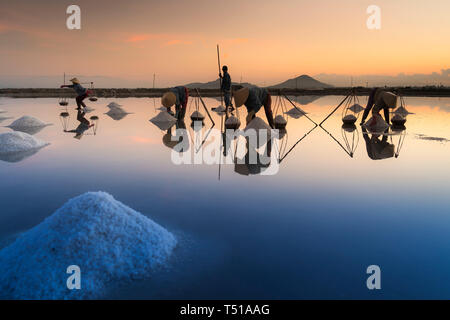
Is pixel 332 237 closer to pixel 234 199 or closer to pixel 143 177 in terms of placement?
pixel 234 199

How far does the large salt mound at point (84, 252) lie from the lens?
1850 millimetres

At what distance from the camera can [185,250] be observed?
7.67 ft

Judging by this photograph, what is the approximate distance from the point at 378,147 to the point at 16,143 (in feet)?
22.5

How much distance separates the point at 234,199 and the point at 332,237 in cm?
118

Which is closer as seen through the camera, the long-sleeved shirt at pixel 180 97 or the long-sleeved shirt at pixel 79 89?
the long-sleeved shirt at pixel 180 97

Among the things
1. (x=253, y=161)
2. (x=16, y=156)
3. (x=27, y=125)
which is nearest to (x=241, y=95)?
(x=253, y=161)

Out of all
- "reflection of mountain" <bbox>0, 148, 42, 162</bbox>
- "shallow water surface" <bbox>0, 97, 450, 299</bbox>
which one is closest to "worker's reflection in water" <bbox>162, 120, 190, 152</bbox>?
"shallow water surface" <bbox>0, 97, 450, 299</bbox>

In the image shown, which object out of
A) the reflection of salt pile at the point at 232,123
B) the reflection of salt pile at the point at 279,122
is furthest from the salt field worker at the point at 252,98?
the reflection of salt pile at the point at 279,122

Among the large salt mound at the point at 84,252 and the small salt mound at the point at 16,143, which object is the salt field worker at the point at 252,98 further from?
the large salt mound at the point at 84,252

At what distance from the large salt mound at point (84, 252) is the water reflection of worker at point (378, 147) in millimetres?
4480

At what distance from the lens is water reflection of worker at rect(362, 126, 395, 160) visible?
568cm

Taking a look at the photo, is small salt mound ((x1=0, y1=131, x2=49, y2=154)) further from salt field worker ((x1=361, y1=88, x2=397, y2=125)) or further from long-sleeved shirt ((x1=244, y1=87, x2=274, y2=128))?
salt field worker ((x1=361, y1=88, x2=397, y2=125))

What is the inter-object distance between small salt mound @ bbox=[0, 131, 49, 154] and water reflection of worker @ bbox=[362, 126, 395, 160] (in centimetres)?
619
